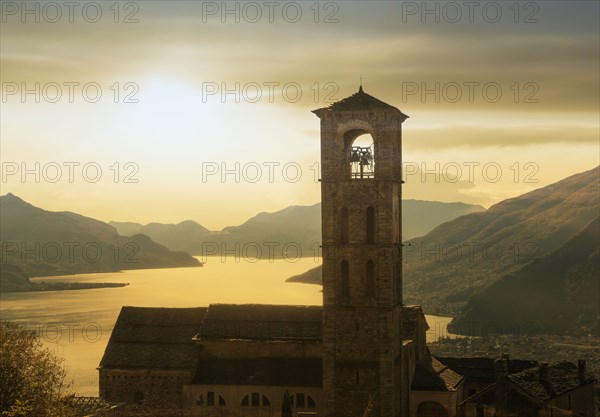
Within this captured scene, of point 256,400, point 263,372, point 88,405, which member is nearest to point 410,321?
point 263,372

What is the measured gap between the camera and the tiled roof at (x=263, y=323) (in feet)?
175

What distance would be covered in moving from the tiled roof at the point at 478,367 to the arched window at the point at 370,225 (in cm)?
1491

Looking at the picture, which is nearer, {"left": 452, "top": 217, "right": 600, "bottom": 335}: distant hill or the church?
the church

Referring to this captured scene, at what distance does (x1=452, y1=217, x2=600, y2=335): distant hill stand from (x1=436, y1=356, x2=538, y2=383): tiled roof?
110 meters

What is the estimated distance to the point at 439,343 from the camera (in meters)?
135

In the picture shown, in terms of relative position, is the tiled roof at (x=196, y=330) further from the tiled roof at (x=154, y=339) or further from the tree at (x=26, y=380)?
the tree at (x=26, y=380)

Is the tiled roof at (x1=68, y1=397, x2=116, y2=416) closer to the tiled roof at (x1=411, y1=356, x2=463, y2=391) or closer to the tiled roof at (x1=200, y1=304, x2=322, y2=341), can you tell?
the tiled roof at (x1=200, y1=304, x2=322, y2=341)

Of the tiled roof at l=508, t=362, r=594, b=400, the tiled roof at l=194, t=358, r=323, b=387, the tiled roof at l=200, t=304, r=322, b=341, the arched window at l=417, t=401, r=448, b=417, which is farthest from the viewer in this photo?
the tiled roof at l=200, t=304, r=322, b=341

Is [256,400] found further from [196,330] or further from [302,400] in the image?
[196,330]

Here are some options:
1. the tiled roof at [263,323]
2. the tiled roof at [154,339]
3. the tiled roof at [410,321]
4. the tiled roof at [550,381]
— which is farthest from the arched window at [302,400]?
the tiled roof at [550,381]

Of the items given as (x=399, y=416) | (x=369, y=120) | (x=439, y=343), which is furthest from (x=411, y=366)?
(x=439, y=343)

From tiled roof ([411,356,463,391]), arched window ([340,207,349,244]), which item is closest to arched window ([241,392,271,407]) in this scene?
tiled roof ([411,356,463,391])

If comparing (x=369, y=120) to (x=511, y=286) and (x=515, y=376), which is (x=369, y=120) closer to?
(x=515, y=376)

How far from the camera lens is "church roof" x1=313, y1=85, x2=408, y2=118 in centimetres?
4894
